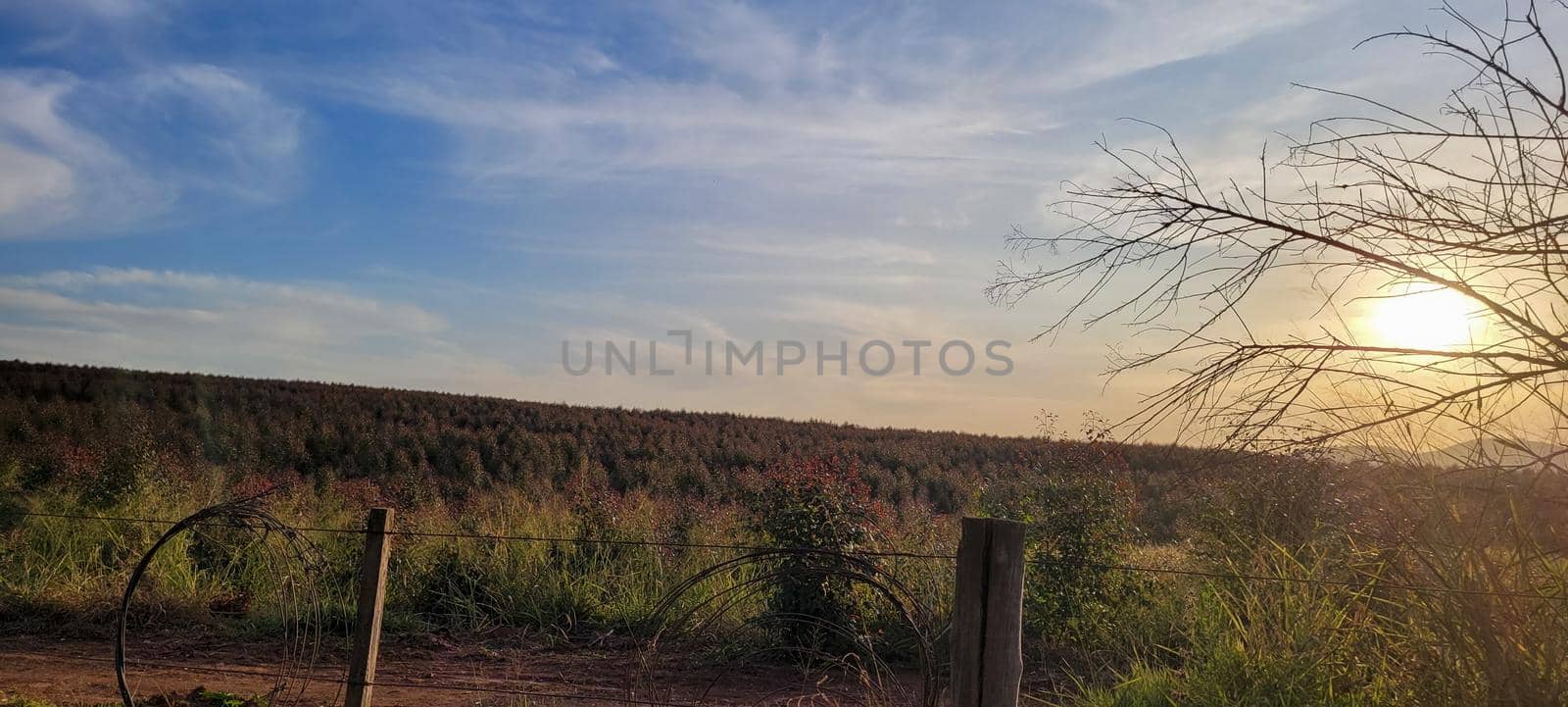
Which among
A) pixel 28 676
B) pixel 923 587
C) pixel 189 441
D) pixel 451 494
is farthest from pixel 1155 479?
pixel 28 676

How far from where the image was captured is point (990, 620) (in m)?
3.03

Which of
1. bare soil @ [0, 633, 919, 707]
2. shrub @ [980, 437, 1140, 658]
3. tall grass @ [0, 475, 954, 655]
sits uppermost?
shrub @ [980, 437, 1140, 658]

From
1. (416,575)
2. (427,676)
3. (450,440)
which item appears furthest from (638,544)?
(450,440)

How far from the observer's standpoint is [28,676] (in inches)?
249

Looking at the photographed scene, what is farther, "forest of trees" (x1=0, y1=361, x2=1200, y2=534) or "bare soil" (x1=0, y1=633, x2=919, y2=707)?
"forest of trees" (x1=0, y1=361, x2=1200, y2=534)

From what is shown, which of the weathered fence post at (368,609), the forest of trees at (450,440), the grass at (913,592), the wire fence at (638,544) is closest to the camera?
the wire fence at (638,544)

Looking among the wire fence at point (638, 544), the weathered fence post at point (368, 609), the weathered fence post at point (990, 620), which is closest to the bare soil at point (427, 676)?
the wire fence at point (638, 544)

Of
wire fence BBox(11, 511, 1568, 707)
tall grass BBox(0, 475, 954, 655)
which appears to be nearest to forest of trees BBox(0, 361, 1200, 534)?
tall grass BBox(0, 475, 954, 655)

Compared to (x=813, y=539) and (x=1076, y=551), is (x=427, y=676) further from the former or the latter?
(x=1076, y=551)

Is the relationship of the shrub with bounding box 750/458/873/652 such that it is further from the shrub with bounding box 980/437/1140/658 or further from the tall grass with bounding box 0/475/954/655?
the shrub with bounding box 980/437/1140/658

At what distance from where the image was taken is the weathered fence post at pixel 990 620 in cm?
302

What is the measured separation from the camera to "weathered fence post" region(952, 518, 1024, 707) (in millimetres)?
3023

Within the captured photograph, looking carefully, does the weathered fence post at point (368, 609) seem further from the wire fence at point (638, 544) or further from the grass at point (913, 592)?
the grass at point (913, 592)

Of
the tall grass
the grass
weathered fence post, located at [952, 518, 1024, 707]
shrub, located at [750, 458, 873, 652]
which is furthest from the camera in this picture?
the tall grass
